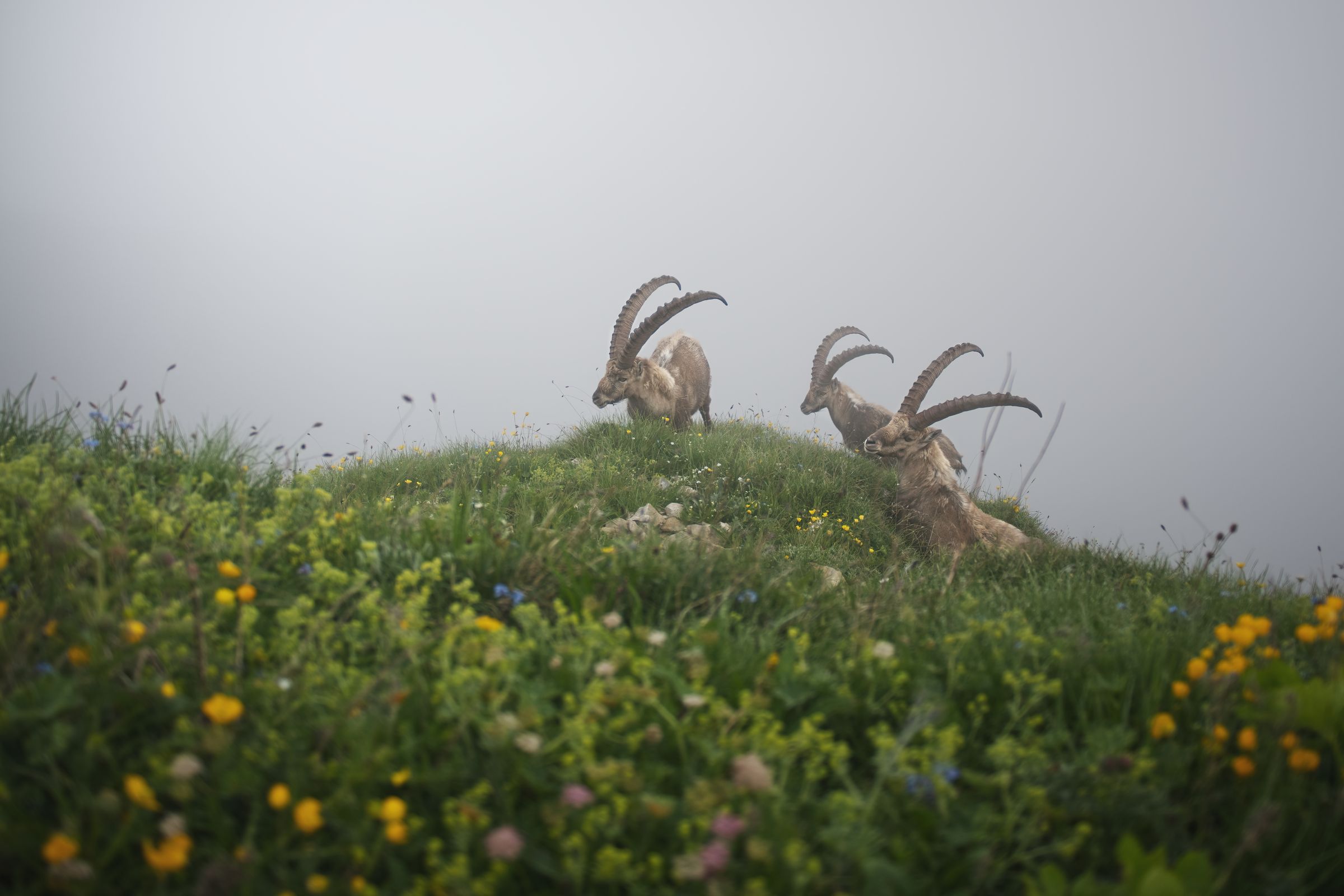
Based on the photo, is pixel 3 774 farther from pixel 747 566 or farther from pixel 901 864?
pixel 747 566

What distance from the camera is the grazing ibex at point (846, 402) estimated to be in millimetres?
12867

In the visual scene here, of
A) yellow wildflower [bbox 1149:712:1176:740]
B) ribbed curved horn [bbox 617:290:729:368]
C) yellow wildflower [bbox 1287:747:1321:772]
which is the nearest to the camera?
yellow wildflower [bbox 1287:747:1321:772]

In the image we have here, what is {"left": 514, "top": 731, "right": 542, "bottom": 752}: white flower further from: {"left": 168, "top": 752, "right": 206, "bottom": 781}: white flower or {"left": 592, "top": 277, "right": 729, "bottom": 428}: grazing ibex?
{"left": 592, "top": 277, "right": 729, "bottom": 428}: grazing ibex

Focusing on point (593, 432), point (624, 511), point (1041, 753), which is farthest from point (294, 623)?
point (593, 432)

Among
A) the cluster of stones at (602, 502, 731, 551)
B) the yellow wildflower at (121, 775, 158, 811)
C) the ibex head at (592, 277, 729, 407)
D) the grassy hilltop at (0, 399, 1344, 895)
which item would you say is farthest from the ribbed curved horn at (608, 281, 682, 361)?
the yellow wildflower at (121, 775, 158, 811)

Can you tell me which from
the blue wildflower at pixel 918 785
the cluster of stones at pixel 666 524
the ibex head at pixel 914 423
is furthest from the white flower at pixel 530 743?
the ibex head at pixel 914 423

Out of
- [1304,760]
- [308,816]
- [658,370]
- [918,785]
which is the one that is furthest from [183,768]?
[658,370]

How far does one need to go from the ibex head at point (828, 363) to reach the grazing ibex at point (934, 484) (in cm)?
389

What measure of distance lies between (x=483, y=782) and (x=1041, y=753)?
152 centimetres

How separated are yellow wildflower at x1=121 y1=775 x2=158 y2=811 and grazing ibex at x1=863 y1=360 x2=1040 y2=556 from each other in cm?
744

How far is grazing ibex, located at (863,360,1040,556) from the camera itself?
8273 mm

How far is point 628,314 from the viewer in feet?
33.0

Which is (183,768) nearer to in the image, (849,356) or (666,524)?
(666,524)

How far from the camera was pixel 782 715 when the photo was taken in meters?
2.29
